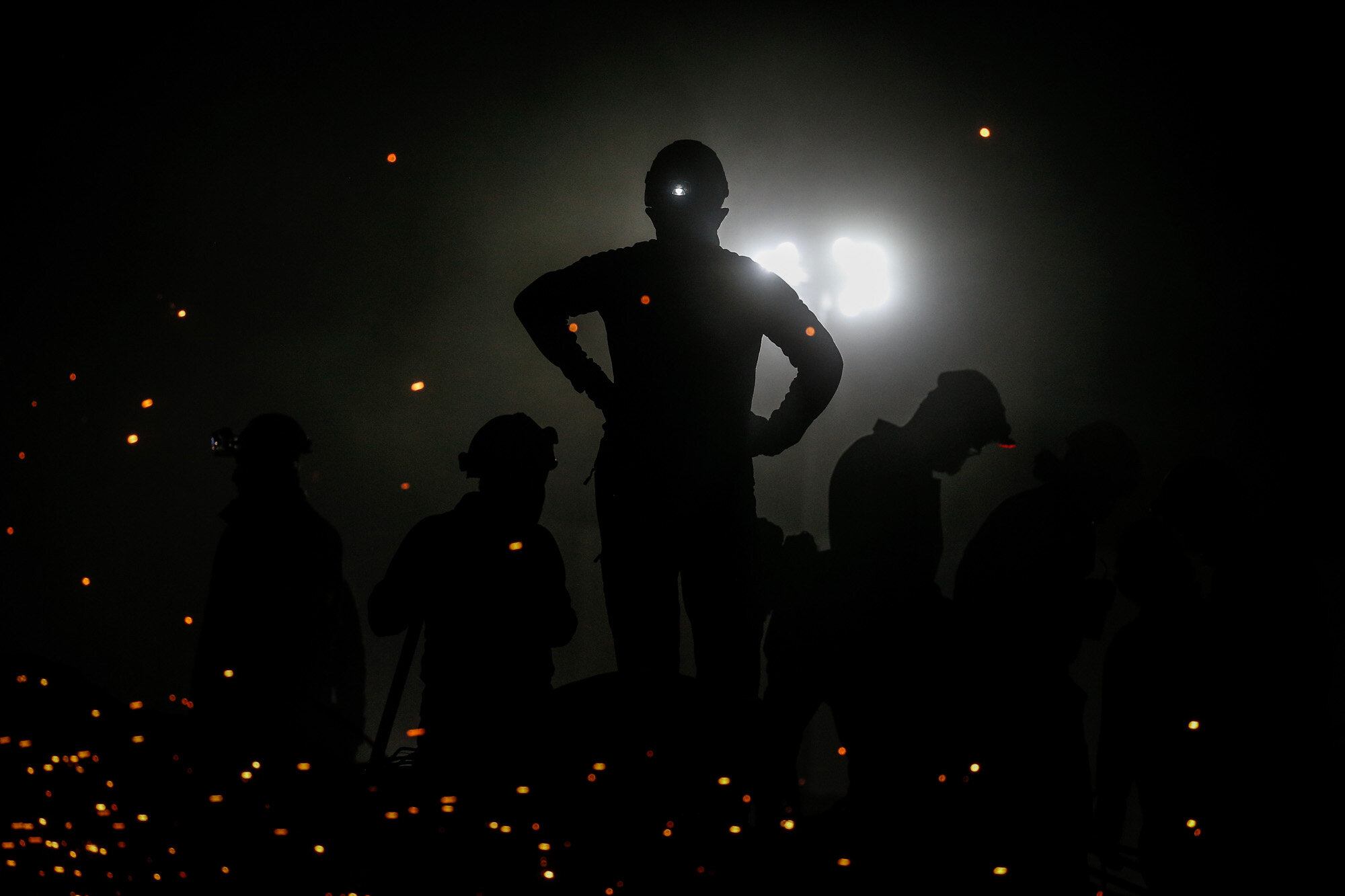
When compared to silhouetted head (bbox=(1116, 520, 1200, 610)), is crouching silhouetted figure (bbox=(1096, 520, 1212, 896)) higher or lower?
lower

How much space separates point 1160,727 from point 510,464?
185 cm

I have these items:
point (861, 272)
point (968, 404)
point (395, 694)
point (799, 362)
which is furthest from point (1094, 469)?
point (861, 272)

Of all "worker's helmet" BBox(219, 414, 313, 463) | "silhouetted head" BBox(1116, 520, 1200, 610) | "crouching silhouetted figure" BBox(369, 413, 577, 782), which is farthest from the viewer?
"worker's helmet" BBox(219, 414, 313, 463)

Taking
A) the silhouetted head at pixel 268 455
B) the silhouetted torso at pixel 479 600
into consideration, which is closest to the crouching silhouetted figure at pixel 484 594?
the silhouetted torso at pixel 479 600

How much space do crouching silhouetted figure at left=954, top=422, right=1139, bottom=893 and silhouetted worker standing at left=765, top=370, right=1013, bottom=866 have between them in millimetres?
103

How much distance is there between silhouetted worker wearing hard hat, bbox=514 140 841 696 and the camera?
186cm

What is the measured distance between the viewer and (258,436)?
2.83 meters

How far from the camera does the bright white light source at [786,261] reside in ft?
19.4

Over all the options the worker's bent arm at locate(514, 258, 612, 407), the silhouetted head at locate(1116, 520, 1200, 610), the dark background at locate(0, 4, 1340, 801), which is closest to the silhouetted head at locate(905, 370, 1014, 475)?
the silhouetted head at locate(1116, 520, 1200, 610)

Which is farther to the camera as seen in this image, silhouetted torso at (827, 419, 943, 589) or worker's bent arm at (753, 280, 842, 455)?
silhouetted torso at (827, 419, 943, 589)

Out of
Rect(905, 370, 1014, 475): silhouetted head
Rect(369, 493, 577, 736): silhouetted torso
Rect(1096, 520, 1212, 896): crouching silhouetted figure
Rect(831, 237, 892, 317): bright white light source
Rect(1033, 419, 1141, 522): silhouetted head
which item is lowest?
Rect(1096, 520, 1212, 896): crouching silhouetted figure

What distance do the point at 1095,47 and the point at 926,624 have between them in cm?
510

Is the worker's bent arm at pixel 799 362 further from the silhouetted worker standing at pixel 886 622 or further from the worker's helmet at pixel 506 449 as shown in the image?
the worker's helmet at pixel 506 449

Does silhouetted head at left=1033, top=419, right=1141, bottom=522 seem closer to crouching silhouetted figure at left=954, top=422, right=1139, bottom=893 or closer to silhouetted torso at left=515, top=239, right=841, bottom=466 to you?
crouching silhouetted figure at left=954, top=422, right=1139, bottom=893
